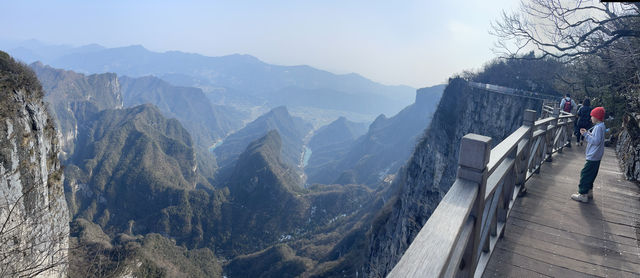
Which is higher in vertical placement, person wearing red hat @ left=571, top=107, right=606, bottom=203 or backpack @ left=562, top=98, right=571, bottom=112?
backpack @ left=562, top=98, right=571, bottom=112

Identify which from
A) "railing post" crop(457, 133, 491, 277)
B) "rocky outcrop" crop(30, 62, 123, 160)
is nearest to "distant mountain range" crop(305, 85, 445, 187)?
"rocky outcrop" crop(30, 62, 123, 160)

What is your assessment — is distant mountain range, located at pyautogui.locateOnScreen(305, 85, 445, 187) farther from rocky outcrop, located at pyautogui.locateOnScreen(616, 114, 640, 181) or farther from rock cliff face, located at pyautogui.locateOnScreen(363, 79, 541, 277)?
rocky outcrop, located at pyautogui.locateOnScreen(616, 114, 640, 181)

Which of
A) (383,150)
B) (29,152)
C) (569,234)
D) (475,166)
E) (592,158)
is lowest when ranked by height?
(383,150)

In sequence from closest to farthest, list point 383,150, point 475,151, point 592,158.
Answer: point 475,151 < point 592,158 < point 383,150

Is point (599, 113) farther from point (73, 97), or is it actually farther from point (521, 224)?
point (73, 97)

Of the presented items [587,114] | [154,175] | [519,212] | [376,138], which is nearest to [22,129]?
[519,212]

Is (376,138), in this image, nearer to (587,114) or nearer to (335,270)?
(335,270)

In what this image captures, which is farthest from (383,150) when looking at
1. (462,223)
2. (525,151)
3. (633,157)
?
(462,223)
